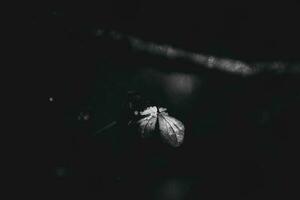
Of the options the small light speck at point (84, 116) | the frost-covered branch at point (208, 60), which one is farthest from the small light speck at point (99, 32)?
the small light speck at point (84, 116)

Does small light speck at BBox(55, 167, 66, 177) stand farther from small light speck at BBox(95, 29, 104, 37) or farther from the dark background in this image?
small light speck at BBox(95, 29, 104, 37)

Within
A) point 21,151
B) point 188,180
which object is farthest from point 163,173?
point 21,151

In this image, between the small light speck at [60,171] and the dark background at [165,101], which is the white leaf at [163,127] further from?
the small light speck at [60,171]

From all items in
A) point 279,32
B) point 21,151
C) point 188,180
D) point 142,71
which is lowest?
point 188,180

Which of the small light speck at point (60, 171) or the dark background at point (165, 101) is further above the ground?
the dark background at point (165, 101)

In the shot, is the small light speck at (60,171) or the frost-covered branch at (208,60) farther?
the small light speck at (60,171)

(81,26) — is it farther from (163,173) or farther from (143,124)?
(163,173)

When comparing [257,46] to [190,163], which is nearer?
[257,46]

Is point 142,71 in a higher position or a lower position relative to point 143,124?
higher

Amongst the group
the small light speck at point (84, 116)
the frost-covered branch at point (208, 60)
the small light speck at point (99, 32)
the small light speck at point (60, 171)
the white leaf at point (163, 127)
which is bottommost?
the small light speck at point (60, 171)
